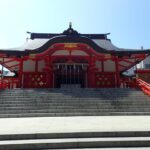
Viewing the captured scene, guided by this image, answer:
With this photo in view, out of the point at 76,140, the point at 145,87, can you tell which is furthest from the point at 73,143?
the point at 145,87

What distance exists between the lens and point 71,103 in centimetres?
1248

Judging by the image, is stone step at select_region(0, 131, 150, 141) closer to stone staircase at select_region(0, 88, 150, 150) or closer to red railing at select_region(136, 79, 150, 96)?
stone staircase at select_region(0, 88, 150, 150)

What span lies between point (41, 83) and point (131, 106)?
9491mm

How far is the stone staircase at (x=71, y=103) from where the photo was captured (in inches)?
451

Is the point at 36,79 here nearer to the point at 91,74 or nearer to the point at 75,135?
the point at 91,74

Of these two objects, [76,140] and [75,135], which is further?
[75,135]

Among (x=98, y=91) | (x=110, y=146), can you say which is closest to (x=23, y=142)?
(x=110, y=146)

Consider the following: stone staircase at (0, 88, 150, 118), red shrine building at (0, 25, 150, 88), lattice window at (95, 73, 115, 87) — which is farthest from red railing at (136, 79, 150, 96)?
red shrine building at (0, 25, 150, 88)

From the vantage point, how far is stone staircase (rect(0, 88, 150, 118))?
37.6 ft

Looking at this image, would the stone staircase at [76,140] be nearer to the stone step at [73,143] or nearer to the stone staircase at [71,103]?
the stone step at [73,143]

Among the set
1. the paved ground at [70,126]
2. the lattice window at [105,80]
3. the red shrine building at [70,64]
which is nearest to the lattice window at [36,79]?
the red shrine building at [70,64]

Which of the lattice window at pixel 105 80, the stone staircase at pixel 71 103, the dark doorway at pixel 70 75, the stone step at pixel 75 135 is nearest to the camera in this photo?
the stone step at pixel 75 135

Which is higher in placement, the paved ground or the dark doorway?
the dark doorway

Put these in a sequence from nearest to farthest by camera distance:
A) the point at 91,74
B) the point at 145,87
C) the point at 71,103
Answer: the point at 71,103
the point at 145,87
the point at 91,74
